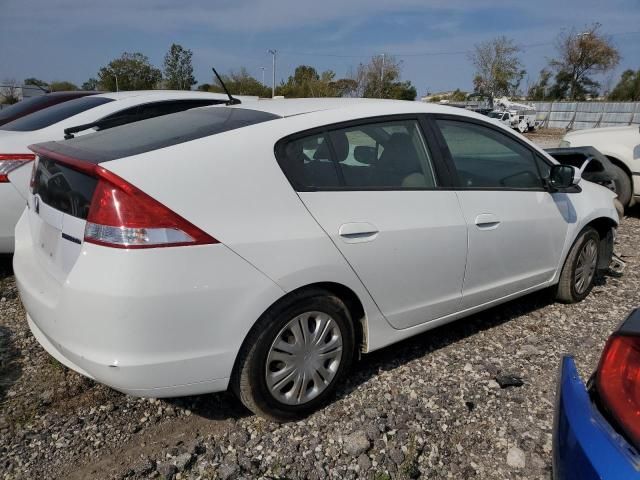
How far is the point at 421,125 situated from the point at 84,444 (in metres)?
2.38

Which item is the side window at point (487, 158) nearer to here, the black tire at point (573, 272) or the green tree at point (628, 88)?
the black tire at point (573, 272)

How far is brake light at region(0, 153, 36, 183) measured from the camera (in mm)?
3986

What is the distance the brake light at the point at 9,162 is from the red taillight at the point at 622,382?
13.5ft

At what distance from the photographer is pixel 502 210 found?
3260mm

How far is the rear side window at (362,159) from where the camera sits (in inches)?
97.0

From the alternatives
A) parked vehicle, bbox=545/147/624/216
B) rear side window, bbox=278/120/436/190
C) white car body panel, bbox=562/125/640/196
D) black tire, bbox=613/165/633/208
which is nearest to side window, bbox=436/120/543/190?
rear side window, bbox=278/120/436/190

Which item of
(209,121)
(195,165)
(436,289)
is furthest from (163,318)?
(436,289)

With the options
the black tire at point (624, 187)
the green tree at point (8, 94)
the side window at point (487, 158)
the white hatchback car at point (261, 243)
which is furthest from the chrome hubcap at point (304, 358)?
the green tree at point (8, 94)

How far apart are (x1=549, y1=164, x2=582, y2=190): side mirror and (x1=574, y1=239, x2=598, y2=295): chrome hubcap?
2.37ft

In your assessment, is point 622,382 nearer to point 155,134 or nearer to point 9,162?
point 155,134

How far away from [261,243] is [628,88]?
51184mm

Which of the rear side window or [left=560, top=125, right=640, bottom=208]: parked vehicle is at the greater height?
the rear side window

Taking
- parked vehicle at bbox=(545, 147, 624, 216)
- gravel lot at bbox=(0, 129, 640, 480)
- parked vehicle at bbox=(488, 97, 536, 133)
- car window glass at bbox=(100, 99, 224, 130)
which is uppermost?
car window glass at bbox=(100, 99, 224, 130)

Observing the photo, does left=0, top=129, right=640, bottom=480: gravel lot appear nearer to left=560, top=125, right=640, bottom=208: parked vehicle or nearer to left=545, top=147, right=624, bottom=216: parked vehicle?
left=545, top=147, right=624, bottom=216: parked vehicle
